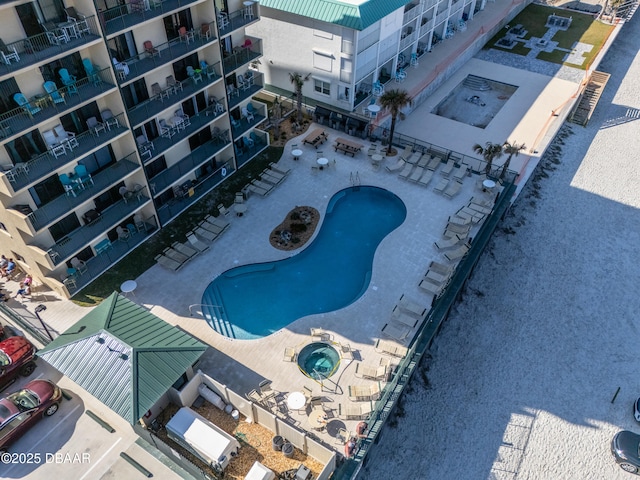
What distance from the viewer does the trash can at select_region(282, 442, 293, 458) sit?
23031 millimetres

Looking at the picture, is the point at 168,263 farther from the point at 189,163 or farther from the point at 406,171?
the point at 406,171

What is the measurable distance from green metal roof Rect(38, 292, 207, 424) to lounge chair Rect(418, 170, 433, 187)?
22758mm

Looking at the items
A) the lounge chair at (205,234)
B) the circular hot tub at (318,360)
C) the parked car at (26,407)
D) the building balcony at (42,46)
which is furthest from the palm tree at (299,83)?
the parked car at (26,407)

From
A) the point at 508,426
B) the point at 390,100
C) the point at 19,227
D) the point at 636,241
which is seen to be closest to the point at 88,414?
the point at 19,227

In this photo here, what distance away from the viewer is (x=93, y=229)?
29266mm

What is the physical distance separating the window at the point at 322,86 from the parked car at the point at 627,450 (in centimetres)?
3646

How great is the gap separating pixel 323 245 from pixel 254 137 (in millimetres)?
13529

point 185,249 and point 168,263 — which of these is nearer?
point 168,263

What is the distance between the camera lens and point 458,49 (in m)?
58.2

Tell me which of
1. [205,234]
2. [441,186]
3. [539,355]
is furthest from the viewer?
[441,186]

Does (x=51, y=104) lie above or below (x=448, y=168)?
above

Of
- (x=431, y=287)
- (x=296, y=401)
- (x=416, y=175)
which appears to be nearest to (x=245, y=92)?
(x=416, y=175)

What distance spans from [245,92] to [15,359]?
2441 cm

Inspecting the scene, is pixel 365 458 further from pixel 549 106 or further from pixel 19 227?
pixel 549 106
